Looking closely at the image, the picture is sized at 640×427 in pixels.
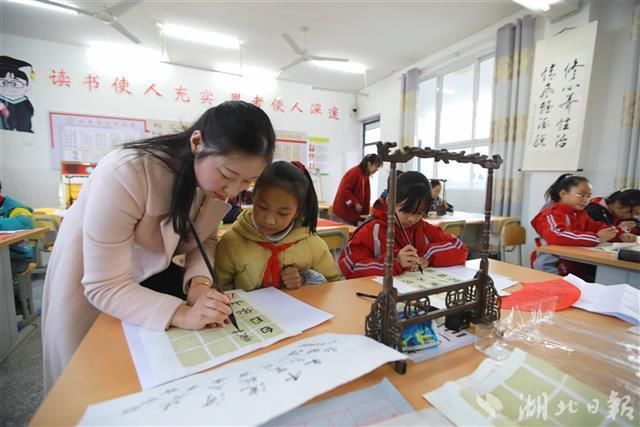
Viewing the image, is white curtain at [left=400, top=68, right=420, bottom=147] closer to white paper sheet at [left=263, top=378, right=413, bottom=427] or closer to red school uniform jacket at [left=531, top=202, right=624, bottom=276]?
red school uniform jacket at [left=531, top=202, right=624, bottom=276]

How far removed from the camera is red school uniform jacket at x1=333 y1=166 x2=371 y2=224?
340cm

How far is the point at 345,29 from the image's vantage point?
11.9 ft

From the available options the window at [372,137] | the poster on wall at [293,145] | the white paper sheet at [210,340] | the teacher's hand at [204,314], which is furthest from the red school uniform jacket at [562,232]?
the poster on wall at [293,145]

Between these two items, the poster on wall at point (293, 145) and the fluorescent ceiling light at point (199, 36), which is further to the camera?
the poster on wall at point (293, 145)

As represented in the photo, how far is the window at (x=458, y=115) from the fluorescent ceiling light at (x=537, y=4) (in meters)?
1.01

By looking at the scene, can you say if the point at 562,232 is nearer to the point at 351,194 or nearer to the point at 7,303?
the point at 351,194

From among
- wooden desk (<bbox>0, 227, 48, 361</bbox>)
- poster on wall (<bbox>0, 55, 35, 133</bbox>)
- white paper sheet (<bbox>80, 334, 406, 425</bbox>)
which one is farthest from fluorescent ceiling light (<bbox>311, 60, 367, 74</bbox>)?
white paper sheet (<bbox>80, 334, 406, 425</bbox>)

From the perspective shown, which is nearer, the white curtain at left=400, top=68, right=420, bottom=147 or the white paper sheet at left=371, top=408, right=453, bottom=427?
the white paper sheet at left=371, top=408, right=453, bottom=427

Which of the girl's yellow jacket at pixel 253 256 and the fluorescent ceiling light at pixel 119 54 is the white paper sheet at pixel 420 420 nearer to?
the girl's yellow jacket at pixel 253 256

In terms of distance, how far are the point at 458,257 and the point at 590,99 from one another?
9.63 ft

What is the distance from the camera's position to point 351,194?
340 centimetres

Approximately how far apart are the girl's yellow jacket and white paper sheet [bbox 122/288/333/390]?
225 mm

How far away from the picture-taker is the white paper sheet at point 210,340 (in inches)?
18.5

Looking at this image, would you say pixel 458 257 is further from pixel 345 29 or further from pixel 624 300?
pixel 345 29
